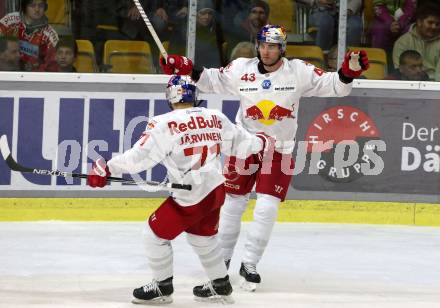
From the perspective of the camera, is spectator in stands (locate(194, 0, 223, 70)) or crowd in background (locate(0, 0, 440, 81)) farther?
spectator in stands (locate(194, 0, 223, 70))

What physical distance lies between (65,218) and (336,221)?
1.89 metres

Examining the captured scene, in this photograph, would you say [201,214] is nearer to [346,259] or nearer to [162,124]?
[162,124]

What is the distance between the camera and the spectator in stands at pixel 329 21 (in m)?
8.42

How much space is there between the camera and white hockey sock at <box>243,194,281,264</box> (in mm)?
6328

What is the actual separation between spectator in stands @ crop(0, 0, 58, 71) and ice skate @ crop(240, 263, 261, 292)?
8.30 ft

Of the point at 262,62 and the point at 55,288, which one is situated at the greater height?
the point at 262,62

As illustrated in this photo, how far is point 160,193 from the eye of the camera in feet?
27.1

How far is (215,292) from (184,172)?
62cm

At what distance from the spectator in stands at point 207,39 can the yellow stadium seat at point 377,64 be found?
→ 1037mm

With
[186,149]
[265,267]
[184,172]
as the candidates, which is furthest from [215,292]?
[265,267]

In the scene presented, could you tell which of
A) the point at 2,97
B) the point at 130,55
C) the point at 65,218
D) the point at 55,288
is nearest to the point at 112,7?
the point at 130,55

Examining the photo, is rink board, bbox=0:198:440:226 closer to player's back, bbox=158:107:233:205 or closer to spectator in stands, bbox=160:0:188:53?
spectator in stands, bbox=160:0:188:53

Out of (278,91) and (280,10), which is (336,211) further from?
(278,91)

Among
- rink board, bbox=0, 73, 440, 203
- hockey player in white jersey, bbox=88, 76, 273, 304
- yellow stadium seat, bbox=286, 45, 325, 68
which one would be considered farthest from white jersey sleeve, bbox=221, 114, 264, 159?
yellow stadium seat, bbox=286, 45, 325, 68
